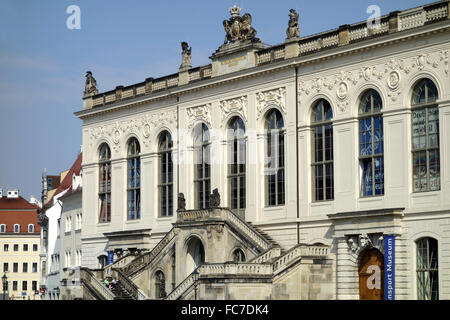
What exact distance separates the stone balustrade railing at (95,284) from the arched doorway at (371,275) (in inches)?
586

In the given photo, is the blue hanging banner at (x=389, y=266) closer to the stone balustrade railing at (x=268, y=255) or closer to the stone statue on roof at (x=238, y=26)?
the stone balustrade railing at (x=268, y=255)

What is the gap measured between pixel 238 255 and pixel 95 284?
30.6 feet

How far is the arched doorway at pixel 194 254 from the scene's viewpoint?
51250 mm

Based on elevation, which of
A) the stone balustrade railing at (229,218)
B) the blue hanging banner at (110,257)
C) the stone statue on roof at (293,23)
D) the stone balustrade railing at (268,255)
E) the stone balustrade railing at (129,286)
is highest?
the stone statue on roof at (293,23)

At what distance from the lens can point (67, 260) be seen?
7144 centimetres

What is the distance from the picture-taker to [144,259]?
53938mm

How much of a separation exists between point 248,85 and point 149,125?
9359mm

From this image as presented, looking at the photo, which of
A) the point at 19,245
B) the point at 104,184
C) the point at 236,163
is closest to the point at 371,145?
the point at 236,163

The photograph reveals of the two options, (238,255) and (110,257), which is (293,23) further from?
(110,257)

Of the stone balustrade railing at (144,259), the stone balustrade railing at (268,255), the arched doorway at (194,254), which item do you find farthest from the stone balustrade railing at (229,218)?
the stone balustrade railing at (144,259)

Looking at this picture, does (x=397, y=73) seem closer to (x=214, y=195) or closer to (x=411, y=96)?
(x=411, y=96)

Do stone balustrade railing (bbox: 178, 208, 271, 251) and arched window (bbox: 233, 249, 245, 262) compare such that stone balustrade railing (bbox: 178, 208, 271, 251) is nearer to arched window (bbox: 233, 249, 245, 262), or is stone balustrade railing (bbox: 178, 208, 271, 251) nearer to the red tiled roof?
arched window (bbox: 233, 249, 245, 262)

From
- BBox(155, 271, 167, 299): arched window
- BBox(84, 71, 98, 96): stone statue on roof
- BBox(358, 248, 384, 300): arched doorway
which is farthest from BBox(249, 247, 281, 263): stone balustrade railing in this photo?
BBox(84, 71, 98, 96): stone statue on roof
